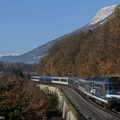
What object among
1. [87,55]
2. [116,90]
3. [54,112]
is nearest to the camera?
[116,90]

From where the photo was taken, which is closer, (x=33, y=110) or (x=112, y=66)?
(x=33, y=110)

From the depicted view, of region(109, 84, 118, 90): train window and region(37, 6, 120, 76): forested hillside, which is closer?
region(109, 84, 118, 90): train window

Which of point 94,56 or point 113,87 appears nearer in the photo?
point 113,87

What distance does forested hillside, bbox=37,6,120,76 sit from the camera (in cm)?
6712

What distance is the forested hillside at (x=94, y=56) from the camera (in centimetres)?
6712

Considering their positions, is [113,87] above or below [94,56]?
below

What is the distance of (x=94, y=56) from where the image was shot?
285ft

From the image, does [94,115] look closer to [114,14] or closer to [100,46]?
[114,14]

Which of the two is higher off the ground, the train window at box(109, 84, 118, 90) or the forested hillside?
the forested hillside

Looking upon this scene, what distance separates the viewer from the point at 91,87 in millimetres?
42562

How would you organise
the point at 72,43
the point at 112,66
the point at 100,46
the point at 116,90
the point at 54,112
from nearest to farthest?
the point at 116,90 < the point at 54,112 < the point at 112,66 < the point at 100,46 < the point at 72,43

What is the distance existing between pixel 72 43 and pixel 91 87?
88330mm

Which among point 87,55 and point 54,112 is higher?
point 87,55


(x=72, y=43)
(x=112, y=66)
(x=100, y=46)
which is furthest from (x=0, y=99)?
(x=72, y=43)
